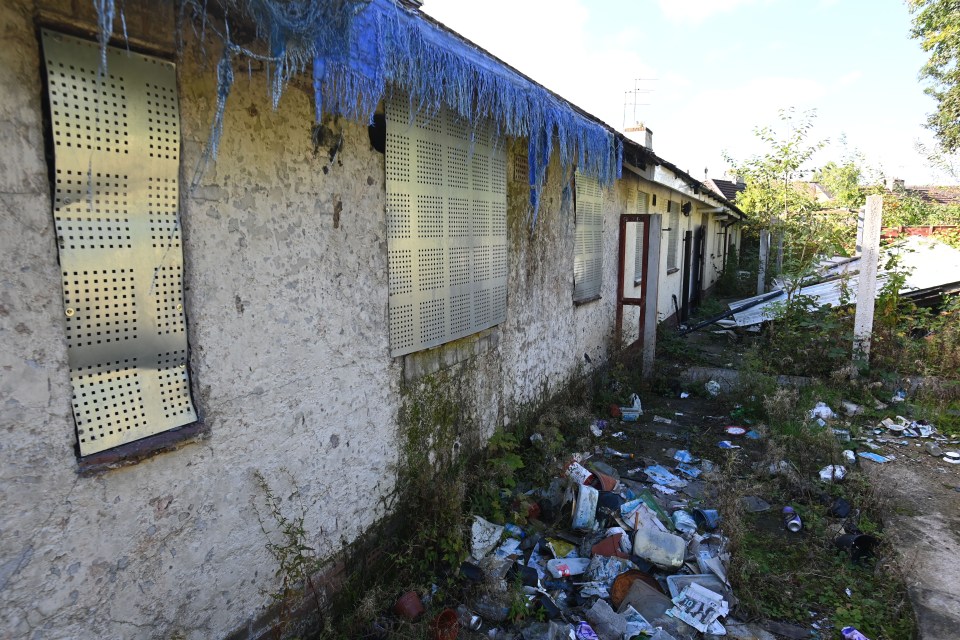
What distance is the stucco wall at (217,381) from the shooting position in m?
1.75

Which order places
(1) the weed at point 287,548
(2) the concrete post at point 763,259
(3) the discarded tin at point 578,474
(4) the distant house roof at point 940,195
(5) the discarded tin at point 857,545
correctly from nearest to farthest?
(1) the weed at point 287,548
(5) the discarded tin at point 857,545
(3) the discarded tin at point 578,474
(2) the concrete post at point 763,259
(4) the distant house roof at point 940,195

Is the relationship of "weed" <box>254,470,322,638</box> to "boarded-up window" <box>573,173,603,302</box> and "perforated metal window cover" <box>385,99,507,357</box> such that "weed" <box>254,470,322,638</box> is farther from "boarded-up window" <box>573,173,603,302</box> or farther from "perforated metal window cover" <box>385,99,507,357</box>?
"boarded-up window" <box>573,173,603,302</box>

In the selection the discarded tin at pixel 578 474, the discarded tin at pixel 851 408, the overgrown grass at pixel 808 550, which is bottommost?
the overgrown grass at pixel 808 550

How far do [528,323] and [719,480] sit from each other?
7.30 feet

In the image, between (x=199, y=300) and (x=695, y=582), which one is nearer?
(x=199, y=300)

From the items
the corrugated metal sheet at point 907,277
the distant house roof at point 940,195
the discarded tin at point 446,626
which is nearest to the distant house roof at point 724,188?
the distant house roof at point 940,195

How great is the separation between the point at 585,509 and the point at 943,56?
64.4ft

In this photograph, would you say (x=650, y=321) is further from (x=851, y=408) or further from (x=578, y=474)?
(x=578, y=474)

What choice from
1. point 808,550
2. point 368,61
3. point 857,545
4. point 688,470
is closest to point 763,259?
point 688,470

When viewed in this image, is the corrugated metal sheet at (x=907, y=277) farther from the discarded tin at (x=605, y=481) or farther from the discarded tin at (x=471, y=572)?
the discarded tin at (x=471, y=572)

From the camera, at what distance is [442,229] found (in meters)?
3.93

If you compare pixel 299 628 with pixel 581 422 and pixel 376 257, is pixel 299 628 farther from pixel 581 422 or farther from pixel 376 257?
pixel 581 422

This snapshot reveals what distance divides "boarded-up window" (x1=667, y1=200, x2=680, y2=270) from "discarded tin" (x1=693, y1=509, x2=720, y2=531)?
7.58m

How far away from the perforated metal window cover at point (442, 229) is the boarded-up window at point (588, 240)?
6.54 ft
